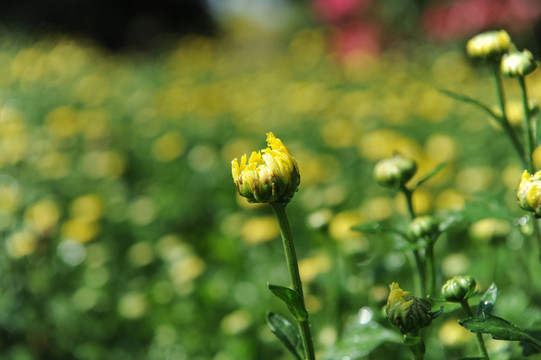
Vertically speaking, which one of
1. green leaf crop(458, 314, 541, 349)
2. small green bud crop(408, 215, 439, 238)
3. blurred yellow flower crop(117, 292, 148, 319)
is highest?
blurred yellow flower crop(117, 292, 148, 319)

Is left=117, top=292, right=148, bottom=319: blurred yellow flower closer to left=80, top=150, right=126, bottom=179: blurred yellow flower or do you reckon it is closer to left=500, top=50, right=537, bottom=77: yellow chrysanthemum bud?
left=80, top=150, right=126, bottom=179: blurred yellow flower

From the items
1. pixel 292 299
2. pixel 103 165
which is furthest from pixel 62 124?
pixel 292 299

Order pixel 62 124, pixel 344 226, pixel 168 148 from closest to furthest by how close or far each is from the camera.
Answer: pixel 344 226 → pixel 168 148 → pixel 62 124

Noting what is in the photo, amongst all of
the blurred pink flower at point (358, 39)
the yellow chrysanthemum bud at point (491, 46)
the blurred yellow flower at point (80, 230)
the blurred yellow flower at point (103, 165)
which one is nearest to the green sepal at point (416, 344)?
the yellow chrysanthemum bud at point (491, 46)

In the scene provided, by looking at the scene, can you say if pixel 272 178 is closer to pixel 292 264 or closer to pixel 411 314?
pixel 292 264

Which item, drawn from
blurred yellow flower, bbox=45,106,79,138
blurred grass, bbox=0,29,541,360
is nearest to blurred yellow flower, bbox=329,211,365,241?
blurred grass, bbox=0,29,541,360

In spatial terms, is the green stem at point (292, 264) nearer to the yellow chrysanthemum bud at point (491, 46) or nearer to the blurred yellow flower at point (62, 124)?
the yellow chrysanthemum bud at point (491, 46)

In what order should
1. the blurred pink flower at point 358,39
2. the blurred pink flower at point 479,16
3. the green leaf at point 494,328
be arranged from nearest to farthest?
the green leaf at point 494,328 → the blurred pink flower at point 479,16 → the blurred pink flower at point 358,39
